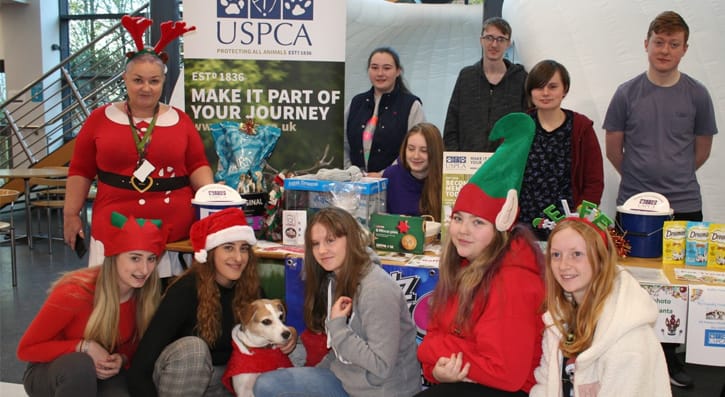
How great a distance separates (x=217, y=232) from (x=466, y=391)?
1064 mm

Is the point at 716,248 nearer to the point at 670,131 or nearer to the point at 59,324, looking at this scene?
the point at 670,131

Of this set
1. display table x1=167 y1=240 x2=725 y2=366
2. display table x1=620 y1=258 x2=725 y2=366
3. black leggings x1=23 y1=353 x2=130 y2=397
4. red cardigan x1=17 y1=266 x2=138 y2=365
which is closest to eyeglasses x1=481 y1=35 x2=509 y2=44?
display table x1=167 y1=240 x2=725 y2=366

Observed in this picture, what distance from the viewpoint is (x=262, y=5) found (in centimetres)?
362

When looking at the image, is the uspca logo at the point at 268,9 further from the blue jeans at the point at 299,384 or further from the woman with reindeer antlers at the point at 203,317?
the blue jeans at the point at 299,384

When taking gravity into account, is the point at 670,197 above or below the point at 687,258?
above

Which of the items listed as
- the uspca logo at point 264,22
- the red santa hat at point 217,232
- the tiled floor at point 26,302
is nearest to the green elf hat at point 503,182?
the red santa hat at point 217,232

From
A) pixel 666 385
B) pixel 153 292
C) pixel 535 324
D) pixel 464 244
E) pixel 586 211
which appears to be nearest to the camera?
pixel 666 385

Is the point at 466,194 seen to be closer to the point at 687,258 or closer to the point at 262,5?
the point at 687,258

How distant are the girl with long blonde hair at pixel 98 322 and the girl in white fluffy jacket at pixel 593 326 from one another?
1393 mm

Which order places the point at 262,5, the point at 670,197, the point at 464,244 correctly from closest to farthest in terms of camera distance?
the point at 464,244
the point at 670,197
the point at 262,5

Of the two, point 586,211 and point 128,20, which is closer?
point 586,211

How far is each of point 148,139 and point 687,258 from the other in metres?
2.26

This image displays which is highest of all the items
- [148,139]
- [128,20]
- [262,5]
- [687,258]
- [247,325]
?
[262,5]

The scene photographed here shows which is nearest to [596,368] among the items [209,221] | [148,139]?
[209,221]
